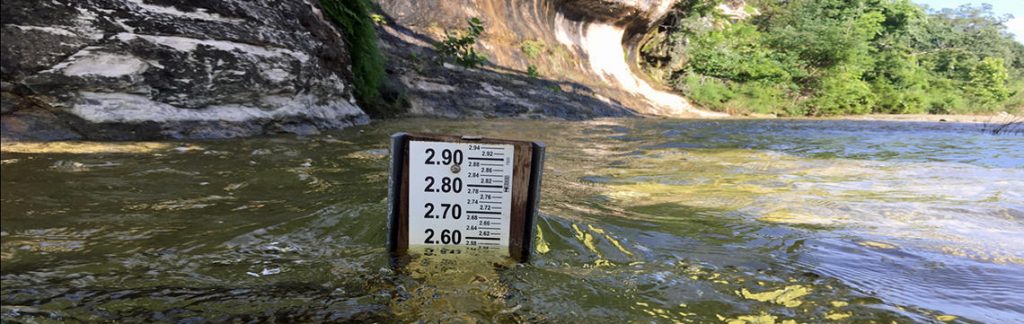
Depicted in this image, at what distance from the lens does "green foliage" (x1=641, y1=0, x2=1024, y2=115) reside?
79.2 ft

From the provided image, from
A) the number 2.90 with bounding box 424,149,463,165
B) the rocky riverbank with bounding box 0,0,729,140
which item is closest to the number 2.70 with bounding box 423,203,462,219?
the number 2.90 with bounding box 424,149,463,165

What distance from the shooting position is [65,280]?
5.32 ft

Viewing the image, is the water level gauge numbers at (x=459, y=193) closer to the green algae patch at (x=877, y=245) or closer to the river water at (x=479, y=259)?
the river water at (x=479, y=259)

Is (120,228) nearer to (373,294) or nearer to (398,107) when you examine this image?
(373,294)

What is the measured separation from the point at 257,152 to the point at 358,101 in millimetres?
4167

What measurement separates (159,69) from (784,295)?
16.7ft

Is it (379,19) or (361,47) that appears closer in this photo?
(361,47)

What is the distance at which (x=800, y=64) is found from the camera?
25766mm

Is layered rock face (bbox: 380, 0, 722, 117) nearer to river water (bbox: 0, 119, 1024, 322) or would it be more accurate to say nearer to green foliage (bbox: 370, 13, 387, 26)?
green foliage (bbox: 370, 13, 387, 26)

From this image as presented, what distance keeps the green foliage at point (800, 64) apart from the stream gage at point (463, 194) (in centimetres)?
2193

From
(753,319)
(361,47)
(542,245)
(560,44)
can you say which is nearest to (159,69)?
(361,47)

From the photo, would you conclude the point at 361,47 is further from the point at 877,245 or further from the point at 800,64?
the point at 800,64

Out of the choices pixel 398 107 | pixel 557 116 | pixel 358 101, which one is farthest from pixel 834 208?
pixel 557 116

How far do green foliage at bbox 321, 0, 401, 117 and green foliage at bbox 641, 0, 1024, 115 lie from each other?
1694 centimetres
